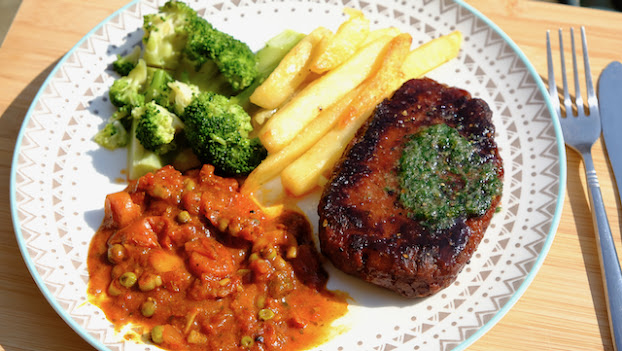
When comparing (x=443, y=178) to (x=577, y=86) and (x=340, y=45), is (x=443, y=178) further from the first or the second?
(x=577, y=86)

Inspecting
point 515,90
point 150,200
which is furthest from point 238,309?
point 515,90

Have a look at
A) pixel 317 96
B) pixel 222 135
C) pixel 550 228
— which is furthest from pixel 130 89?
pixel 550 228

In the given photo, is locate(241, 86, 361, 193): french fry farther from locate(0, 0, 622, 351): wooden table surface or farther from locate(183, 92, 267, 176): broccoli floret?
locate(0, 0, 622, 351): wooden table surface

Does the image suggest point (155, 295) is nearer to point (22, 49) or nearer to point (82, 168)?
point (82, 168)

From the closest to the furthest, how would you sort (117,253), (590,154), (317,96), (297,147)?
(117,253)
(297,147)
(317,96)
(590,154)

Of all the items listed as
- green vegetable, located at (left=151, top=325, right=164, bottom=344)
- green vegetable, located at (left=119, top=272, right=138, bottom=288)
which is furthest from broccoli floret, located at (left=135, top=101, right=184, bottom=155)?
green vegetable, located at (left=151, top=325, right=164, bottom=344)

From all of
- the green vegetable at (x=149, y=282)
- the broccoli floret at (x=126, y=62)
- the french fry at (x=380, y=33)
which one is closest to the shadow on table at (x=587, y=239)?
the french fry at (x=380, y=33)
